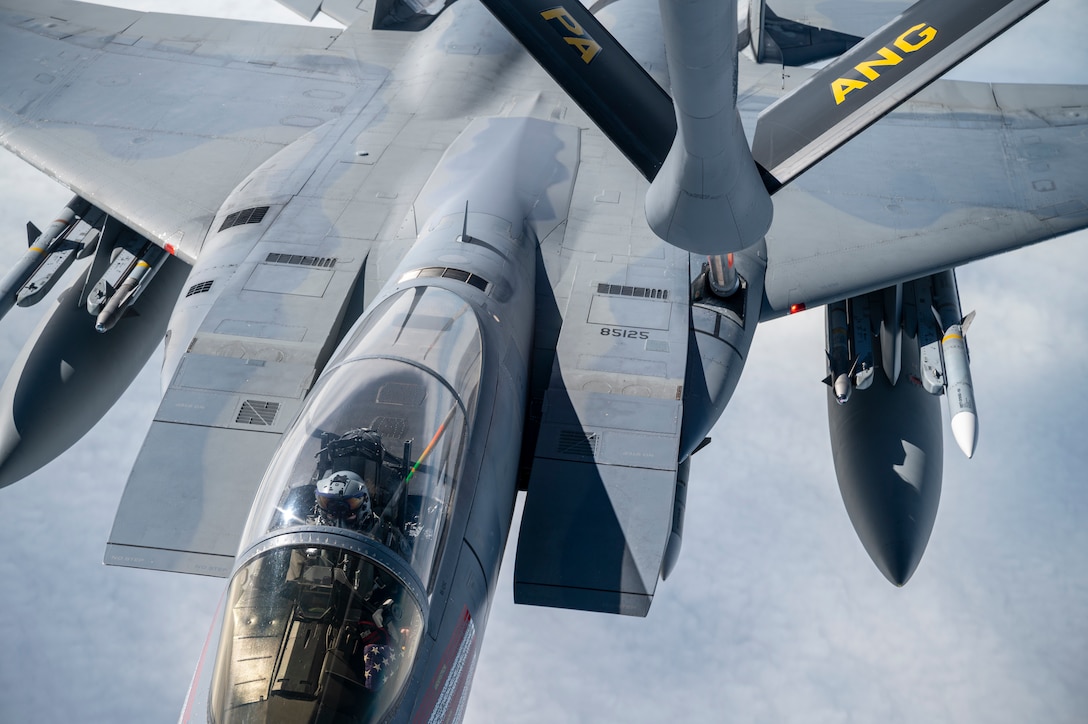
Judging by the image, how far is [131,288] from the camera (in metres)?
10.5

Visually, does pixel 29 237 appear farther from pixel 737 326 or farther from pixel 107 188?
pixel 737 326

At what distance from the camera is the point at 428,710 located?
17.4 ft

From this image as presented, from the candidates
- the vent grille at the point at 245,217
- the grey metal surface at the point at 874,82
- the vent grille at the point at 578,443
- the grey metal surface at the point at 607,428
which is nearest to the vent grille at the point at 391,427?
the grey metal surface at the point at 607,428

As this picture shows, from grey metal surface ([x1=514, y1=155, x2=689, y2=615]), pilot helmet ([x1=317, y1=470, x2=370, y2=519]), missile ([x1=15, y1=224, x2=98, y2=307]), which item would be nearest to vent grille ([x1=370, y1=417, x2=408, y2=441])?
pilot helmet ([x1=317, y1=470, x2=370, y2=519])

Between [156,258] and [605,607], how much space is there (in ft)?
22.4

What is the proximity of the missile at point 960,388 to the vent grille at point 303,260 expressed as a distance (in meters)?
5.87

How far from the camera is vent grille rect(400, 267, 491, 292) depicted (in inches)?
292

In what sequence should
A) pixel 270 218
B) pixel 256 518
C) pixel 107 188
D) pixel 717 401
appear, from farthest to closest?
1. pixel 107 188
2. pixel 270 218
3. pixel 717 401
4. pixel 256 518

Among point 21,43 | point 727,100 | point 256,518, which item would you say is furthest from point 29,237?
point 727,100

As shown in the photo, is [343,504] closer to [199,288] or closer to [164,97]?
[199,288]

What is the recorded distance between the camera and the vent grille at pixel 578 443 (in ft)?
23.6

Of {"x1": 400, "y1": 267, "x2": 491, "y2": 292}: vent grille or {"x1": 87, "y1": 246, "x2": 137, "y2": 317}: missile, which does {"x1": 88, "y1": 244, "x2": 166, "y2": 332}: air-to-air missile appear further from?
{"x1": 400, "y1": 267, "x2": 491, "y2": 292}: vent grille

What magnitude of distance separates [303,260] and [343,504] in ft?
13.3

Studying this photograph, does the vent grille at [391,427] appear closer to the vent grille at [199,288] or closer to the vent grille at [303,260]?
the vent grille at [303,260]
